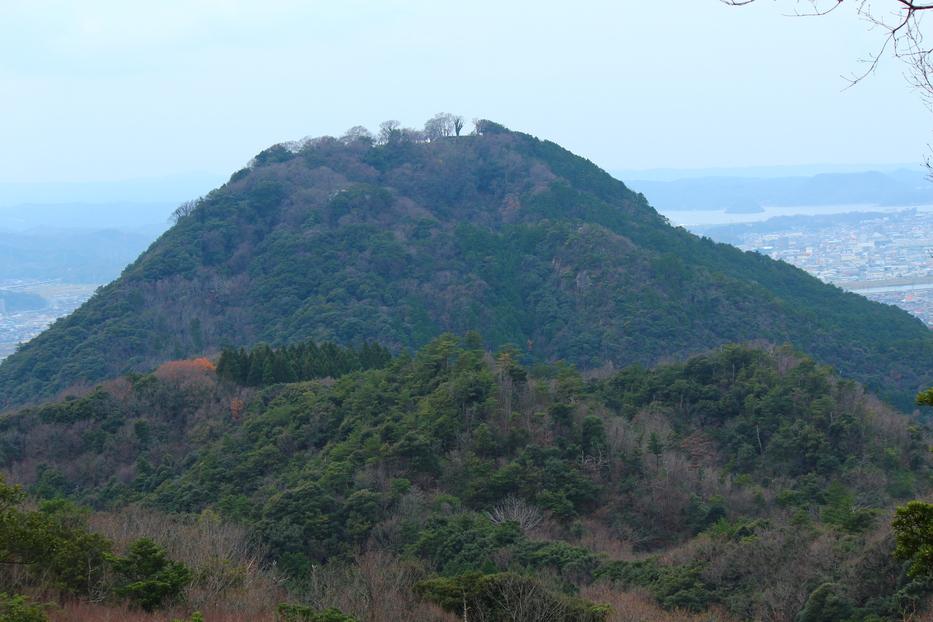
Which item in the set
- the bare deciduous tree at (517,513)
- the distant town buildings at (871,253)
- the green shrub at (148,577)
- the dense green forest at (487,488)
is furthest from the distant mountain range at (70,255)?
the green shrub at (148,577)

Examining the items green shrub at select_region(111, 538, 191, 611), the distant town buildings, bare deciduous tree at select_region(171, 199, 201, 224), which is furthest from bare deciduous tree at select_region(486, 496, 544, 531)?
the distant town buildings

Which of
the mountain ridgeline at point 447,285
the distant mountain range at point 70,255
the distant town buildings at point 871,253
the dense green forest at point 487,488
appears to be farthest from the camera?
the distant mountain range at point 70,255

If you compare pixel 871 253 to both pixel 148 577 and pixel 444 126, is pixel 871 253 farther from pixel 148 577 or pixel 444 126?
pixel 148 577

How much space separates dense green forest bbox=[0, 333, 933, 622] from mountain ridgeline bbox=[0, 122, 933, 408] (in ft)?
40.3

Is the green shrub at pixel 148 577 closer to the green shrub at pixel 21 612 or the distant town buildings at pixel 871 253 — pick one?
the green shrub at pixel 21 612

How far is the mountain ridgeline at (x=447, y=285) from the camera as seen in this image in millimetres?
41375

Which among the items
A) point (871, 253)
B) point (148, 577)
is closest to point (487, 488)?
point (148, 577)

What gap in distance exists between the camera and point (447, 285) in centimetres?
4784

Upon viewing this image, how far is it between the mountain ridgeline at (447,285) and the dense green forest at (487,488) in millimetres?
12290

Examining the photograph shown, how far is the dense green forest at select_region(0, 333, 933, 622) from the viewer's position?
1187 cm

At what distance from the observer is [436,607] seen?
1090 centimetres

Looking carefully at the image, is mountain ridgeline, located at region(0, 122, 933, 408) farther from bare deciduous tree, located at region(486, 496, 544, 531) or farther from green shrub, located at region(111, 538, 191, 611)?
green shrub, located at region(111, 538, 191, 611)

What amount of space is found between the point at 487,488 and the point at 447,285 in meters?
28.9

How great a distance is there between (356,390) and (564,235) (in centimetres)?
2727
